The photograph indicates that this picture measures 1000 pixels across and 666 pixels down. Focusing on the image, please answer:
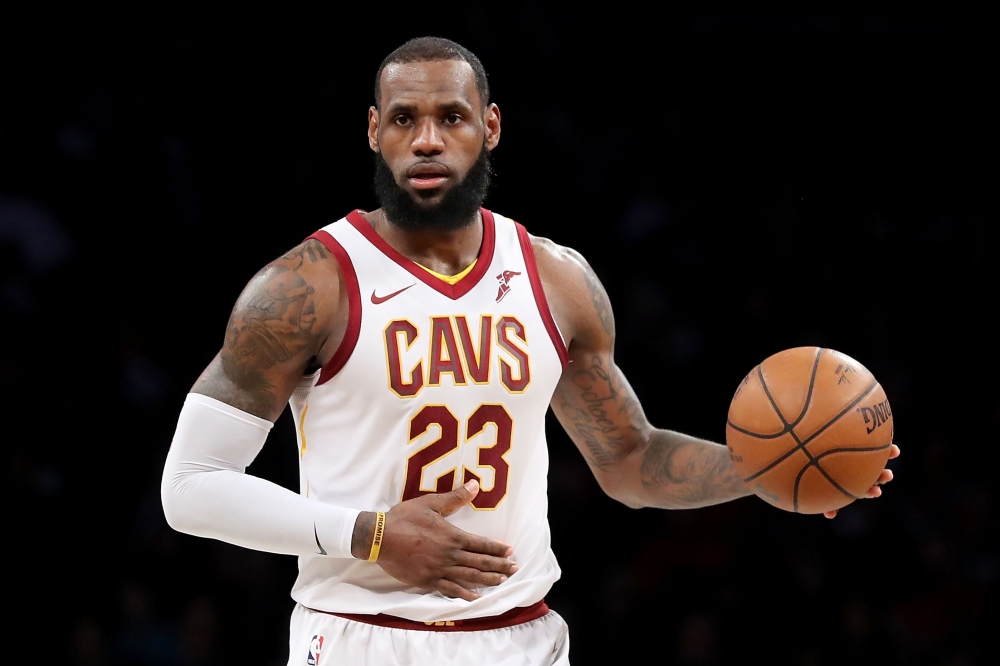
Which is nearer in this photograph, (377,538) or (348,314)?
(377,538)

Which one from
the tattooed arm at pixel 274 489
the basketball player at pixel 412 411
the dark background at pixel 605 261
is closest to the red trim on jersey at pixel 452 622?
the basketball player at pixel 412 411

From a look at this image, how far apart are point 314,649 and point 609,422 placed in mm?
1103

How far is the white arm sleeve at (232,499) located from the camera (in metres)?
3.01

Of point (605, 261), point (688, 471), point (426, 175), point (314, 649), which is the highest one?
point (605, 261)

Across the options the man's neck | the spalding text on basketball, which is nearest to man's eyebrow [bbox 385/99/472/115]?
the man's neck

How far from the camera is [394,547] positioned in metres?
2.99

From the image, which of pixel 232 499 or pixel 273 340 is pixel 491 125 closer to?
pixel 273 340

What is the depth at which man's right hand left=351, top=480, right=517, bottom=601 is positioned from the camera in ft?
9.83

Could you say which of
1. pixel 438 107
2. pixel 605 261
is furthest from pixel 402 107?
pixel 605 261

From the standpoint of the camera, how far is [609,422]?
12.0 feet

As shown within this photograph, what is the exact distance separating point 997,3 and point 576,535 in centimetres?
433

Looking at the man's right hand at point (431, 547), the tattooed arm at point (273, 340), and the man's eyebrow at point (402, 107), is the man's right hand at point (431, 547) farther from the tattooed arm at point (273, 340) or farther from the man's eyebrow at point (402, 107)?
the man's eyebrow at point (402, 107)

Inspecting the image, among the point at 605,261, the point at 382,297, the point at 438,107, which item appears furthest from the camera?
the point at 605,261

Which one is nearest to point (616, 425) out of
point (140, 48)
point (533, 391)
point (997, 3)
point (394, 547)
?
point (533, 391)
